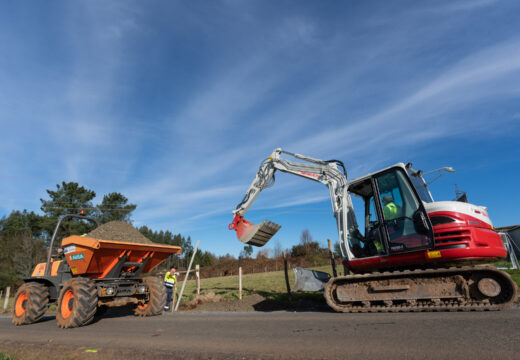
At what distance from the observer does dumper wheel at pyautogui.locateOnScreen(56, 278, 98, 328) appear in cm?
718

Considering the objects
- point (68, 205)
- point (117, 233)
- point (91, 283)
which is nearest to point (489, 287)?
point (91, 283)

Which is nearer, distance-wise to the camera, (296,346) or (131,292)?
(296,346)

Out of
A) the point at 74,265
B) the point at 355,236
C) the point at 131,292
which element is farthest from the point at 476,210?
the point at 74,265

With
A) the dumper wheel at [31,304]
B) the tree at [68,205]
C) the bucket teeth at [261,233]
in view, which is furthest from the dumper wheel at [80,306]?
the tree at [68,205]

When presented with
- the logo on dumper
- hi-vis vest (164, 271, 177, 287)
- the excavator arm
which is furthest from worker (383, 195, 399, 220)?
hi-vis vest (164, 271, 177, 287)

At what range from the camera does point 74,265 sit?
8.57 metres

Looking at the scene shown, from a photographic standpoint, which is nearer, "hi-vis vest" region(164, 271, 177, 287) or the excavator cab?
the excavator cab

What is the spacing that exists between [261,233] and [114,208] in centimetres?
4400

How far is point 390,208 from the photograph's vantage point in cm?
721

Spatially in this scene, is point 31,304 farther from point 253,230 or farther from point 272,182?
point 272,182

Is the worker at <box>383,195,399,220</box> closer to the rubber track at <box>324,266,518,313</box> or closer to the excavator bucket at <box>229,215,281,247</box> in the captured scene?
the rubber track at <box>324,266,518,313</box>

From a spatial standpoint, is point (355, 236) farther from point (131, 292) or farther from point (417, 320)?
point (131, 292)

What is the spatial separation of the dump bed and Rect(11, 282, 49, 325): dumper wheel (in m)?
1.19

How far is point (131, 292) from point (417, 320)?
7214 millimetres
